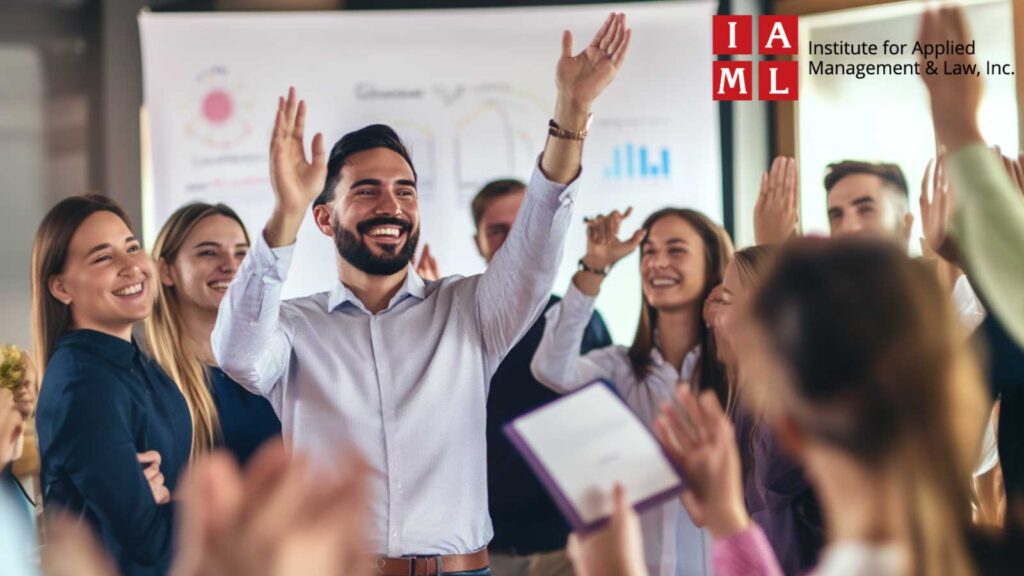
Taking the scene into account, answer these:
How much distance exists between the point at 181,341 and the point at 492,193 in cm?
134

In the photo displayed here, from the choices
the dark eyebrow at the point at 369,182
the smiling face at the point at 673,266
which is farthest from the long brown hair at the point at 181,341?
the smiling face at the point at 673,266

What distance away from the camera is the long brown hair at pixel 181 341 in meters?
3.17

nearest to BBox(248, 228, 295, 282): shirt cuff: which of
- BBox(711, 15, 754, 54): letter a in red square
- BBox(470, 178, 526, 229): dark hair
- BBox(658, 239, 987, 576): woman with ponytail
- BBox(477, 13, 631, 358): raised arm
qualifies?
BBox(477, 13, 631, 358): raised arm

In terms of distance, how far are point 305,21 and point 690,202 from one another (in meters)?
1.74

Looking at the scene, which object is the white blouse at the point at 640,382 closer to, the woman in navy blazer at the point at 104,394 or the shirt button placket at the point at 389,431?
the shirt button placket at the point at 389,431

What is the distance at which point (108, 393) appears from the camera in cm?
261

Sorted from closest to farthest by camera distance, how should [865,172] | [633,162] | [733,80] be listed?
1. [865,172]
2. [633,162]
3. [733,80]

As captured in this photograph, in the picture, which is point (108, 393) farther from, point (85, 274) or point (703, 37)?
point (703, 37)

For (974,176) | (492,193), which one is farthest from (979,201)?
(492,193)

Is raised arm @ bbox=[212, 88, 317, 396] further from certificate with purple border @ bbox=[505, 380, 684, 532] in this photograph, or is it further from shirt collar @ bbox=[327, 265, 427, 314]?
certificate with purple border @ bbox=[505, 380, 684, 532]

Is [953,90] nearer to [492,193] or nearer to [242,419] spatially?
[242,419]

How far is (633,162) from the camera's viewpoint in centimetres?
473

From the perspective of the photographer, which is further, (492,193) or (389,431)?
(492,193)

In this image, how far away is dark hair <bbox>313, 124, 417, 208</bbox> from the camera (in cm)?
290
